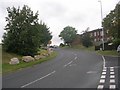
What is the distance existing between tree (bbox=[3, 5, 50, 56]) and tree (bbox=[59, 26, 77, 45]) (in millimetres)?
91531

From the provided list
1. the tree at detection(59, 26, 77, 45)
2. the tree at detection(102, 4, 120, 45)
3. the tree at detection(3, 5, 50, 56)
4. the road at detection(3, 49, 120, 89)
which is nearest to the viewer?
the road at detection(3, 49, 120, 89)

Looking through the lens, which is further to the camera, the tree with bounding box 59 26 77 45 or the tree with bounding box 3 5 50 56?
the tree with bounding box 59 26 77 45

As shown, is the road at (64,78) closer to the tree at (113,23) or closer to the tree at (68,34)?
the tree at (113,23)

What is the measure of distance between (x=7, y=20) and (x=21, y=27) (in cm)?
302

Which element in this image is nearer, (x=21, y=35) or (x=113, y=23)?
(x=21, y=35)

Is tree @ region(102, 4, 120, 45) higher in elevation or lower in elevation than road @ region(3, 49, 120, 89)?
higher

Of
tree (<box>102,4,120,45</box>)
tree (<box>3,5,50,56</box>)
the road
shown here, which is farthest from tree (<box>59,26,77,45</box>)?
Result: the road

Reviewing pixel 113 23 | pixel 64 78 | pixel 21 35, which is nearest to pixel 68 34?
pixel 113 23

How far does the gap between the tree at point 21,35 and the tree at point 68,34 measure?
9153 centimetres

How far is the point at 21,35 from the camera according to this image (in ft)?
158

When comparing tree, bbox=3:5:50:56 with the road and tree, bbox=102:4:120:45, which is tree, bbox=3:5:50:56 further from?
the road

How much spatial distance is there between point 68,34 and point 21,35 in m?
97.5

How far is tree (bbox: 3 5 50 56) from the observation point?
48.6m

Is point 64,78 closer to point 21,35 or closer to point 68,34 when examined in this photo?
point 21,35
